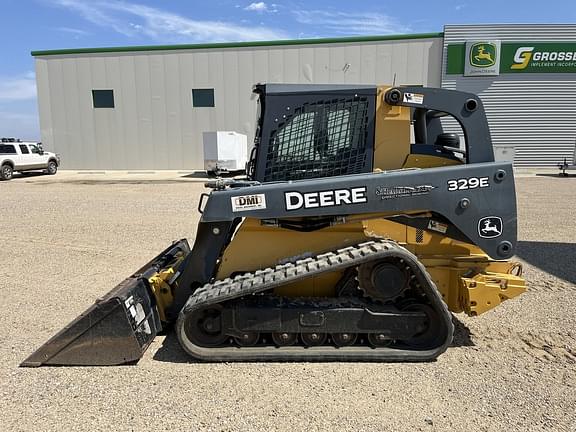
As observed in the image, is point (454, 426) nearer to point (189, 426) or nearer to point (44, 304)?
point (189, 426)

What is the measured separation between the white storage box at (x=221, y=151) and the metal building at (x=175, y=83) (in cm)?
245

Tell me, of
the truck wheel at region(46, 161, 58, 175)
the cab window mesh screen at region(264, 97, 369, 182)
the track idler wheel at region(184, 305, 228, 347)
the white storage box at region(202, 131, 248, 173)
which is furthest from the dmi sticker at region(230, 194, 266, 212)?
the truck wheel at region(46, 161, 58, 175)

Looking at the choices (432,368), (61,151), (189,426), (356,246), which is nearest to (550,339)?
(432,368)

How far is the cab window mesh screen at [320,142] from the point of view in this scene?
144 inches

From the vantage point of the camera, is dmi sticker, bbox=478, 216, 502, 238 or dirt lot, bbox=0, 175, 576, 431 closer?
dirt lot, bbox=0, 175, 576, 431

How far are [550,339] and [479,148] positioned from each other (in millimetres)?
1946

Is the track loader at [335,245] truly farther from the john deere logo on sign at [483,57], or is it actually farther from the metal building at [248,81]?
the john deere logo on sign at [483,57]

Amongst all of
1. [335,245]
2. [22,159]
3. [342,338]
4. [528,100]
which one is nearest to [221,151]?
[22,159]

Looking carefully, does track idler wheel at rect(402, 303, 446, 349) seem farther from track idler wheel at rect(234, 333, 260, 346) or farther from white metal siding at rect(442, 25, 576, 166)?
white metal siding at rect(442, 25, 576, 166)

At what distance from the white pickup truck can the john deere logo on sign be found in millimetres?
24298

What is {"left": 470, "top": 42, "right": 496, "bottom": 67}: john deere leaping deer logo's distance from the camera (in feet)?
77.8

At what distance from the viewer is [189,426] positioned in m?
2.81

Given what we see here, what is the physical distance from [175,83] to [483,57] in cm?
1788

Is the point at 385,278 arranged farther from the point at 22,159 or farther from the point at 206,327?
the point at 22,159
